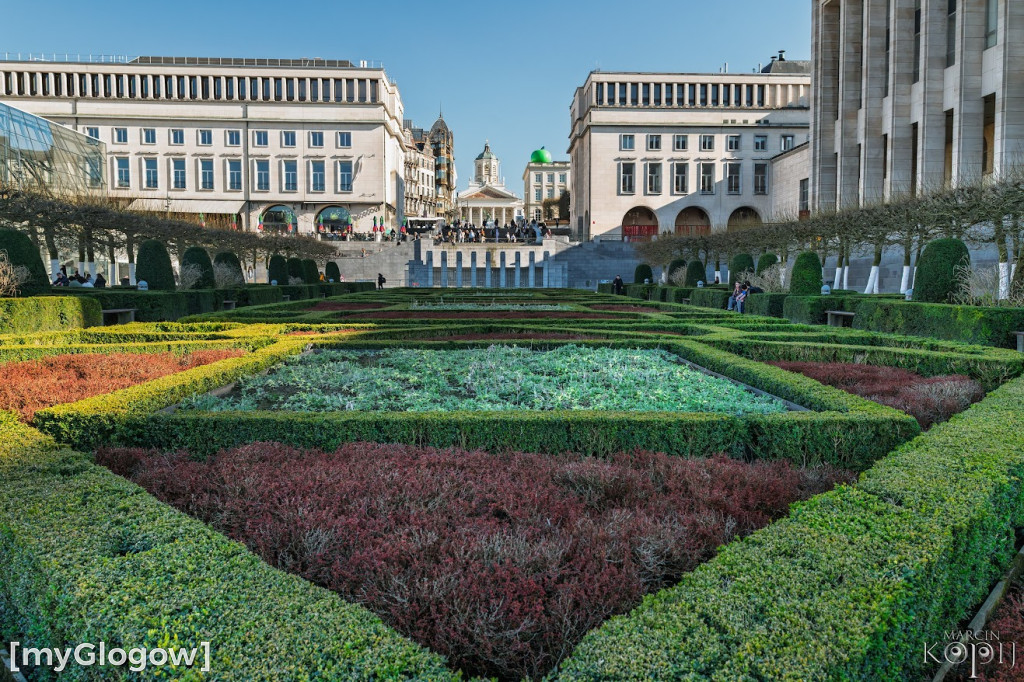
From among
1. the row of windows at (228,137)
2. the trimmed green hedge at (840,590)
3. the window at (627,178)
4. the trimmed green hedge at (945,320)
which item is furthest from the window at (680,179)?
the trimmed green hedge at (840,590)

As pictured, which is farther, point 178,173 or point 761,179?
point 761,179

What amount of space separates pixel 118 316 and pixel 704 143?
63531 millimetres

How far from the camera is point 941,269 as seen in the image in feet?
50.1

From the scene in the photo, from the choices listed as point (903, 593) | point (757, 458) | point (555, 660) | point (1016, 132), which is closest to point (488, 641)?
point (555, 660)

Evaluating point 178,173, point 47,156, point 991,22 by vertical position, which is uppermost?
point 178,173

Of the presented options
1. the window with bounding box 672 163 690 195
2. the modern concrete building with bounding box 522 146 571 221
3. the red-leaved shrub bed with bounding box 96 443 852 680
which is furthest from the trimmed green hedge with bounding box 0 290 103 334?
the modern concrete building with bounding box 522 146 571 221

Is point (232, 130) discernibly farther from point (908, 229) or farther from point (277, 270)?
point (908, 229)

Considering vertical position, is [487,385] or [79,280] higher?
[79,280]

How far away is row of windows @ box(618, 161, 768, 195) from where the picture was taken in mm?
70125

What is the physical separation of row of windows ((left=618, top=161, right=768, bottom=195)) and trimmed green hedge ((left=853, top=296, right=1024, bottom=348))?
56389 mm

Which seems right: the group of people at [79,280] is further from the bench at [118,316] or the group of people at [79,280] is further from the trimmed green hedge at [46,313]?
the trimmed green hedge at [46,313]

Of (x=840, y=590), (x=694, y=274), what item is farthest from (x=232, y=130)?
(x=840, y=590)

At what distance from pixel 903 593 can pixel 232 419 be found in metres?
4.84

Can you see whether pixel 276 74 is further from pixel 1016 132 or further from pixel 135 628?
pixel 135 628
